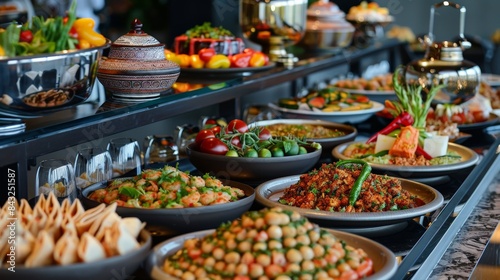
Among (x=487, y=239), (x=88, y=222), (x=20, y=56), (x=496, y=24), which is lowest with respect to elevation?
(x=496, y=24)

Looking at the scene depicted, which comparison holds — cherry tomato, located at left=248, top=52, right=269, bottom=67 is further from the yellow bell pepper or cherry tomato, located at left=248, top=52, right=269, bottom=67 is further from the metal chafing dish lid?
the yellow bell pepper

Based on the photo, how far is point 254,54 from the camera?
153 inches

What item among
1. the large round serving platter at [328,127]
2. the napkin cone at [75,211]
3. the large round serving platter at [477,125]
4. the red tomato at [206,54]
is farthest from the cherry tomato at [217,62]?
the napkin cone at [75,211]

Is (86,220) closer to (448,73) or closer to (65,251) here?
(65,251)

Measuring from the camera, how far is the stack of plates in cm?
217

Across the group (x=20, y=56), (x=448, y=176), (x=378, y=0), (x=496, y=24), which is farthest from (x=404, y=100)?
(x=496, y=24)

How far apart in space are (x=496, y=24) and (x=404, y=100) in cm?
967

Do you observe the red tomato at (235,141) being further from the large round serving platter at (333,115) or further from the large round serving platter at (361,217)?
the large round serving platter at (333,115)

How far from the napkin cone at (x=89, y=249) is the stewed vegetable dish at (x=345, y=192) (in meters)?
0.88

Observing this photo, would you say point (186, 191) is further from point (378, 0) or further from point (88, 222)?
point (378, 0)

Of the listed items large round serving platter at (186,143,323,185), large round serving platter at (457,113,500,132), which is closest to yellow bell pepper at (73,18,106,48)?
large round serving platter at (186,143,323,185)

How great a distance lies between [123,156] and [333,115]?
1520mm

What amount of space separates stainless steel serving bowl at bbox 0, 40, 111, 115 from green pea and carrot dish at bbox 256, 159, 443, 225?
68 cm

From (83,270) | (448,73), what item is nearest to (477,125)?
(448,73)
